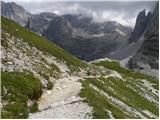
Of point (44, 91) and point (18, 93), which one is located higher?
point (18, 93)

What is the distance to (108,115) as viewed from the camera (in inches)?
1596

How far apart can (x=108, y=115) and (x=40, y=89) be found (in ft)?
37.2

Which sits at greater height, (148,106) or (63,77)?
(63,77)

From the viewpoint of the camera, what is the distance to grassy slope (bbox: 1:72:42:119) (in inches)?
1577

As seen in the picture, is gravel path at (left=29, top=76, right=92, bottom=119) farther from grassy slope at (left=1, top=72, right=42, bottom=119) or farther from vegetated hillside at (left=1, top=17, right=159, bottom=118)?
grassy slope at (left=1, top=72, right=42, bottom=119)

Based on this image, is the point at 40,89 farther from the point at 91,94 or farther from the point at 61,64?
the point at 61,64

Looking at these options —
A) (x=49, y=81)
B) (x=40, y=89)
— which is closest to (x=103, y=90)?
(x=49, y=81)

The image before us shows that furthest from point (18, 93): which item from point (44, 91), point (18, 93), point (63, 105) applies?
point (44, 91)

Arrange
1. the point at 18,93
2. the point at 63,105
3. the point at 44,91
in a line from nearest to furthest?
the point at 63,105, the point at 18,93, the point at 44,91

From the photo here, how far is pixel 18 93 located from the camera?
44.0 meters

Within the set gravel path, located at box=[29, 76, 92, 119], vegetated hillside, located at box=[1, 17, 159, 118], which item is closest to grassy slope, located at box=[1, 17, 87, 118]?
vegetated hillside, located at box=[1, 17, 159, 118]

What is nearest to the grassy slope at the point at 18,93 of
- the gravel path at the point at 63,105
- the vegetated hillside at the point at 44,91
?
the vegetated hillside at the point at 44,91

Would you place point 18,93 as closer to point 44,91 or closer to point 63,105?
point 63,105

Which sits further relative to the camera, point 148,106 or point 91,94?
point 148,106
